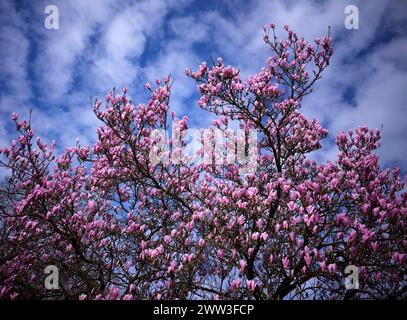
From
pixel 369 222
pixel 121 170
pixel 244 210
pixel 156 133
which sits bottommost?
pixel 369 222

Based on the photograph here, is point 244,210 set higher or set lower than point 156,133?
lower

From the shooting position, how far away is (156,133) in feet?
22.9
